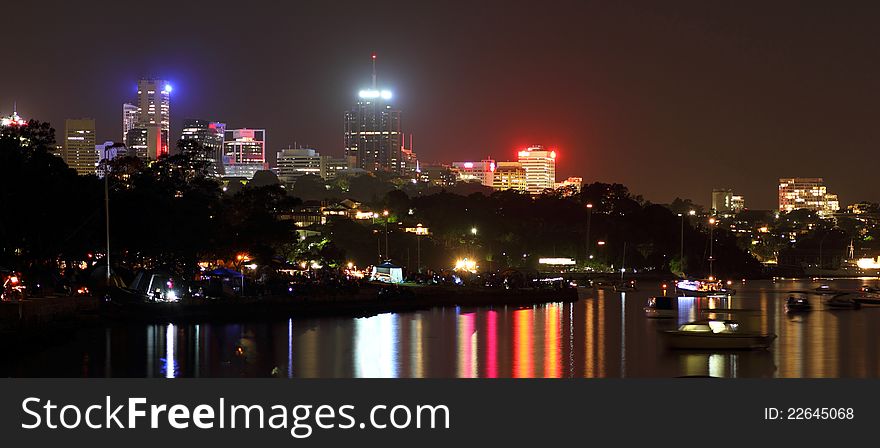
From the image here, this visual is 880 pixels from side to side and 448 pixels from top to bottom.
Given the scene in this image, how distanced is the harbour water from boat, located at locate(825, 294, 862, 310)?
32.6 ft

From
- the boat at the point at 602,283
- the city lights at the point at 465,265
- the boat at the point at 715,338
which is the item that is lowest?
the boat at the point at 602,283

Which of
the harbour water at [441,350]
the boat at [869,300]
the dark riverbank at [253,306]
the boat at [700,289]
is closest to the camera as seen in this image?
the harbour water at [441,350]

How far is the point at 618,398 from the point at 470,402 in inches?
86.4

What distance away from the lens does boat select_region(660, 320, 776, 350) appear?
35.7 meters

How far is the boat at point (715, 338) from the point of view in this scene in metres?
35.7

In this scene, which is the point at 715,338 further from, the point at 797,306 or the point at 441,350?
the point at 797,306

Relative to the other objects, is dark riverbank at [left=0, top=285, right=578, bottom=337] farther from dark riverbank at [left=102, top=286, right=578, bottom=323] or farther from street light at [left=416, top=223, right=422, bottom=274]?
street light at [left=416, top=223, right=422, bottom=274]

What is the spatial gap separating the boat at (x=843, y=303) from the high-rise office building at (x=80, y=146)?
149 meters

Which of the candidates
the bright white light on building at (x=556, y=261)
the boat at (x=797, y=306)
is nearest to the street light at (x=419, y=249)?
the bright white light on building at (x=556, y=261)

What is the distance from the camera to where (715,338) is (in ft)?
117

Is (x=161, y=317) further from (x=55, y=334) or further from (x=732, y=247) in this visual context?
(x=732, y=247)

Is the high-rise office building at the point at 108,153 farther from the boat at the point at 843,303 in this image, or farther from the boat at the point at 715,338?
the boat at the point at 843,303

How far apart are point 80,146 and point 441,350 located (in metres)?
170

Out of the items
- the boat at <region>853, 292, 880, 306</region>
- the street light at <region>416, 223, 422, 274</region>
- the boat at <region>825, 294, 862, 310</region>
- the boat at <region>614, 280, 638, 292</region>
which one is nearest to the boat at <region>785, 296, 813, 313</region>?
the boat at <region>825, 294, 862, 310</region>
